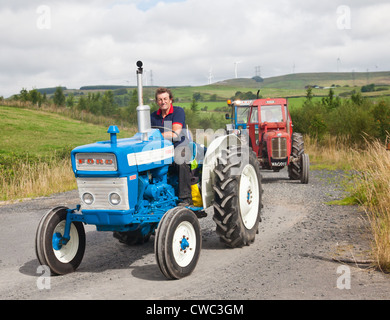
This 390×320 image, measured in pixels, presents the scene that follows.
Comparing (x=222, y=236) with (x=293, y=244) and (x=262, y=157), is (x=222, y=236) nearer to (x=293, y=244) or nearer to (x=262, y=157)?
(x=293, y=244)

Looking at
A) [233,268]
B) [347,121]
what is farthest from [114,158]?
[347,121]

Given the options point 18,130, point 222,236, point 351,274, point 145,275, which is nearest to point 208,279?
point 145,275

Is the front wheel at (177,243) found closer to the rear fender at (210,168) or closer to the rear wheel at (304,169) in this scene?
the rear fender at (210,168)

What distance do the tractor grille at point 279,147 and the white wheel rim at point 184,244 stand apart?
8.18 meters

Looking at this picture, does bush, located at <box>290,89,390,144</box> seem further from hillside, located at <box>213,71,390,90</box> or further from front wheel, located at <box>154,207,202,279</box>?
hillside, located at <box>213,71,390,90</box>

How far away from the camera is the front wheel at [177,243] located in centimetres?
478

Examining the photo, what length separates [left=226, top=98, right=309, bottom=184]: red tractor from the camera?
13055 millimetres

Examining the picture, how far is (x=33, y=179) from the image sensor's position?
1255cm

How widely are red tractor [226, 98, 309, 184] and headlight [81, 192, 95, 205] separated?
8222 millimetres

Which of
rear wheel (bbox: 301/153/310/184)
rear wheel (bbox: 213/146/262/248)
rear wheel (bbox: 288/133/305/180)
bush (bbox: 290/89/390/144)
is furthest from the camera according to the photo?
bush (bbox: 290/89/390/144)

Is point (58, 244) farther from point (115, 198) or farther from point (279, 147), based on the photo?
point (279, 147)

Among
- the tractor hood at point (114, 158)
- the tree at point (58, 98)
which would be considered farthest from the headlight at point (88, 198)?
the tree at point (58, 98)

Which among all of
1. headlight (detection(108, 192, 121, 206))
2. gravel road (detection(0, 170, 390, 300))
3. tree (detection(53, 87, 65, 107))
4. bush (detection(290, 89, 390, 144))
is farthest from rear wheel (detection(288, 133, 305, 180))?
tree (detection(53, 87, 65, 107))

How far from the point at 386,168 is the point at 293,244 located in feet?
9.53
